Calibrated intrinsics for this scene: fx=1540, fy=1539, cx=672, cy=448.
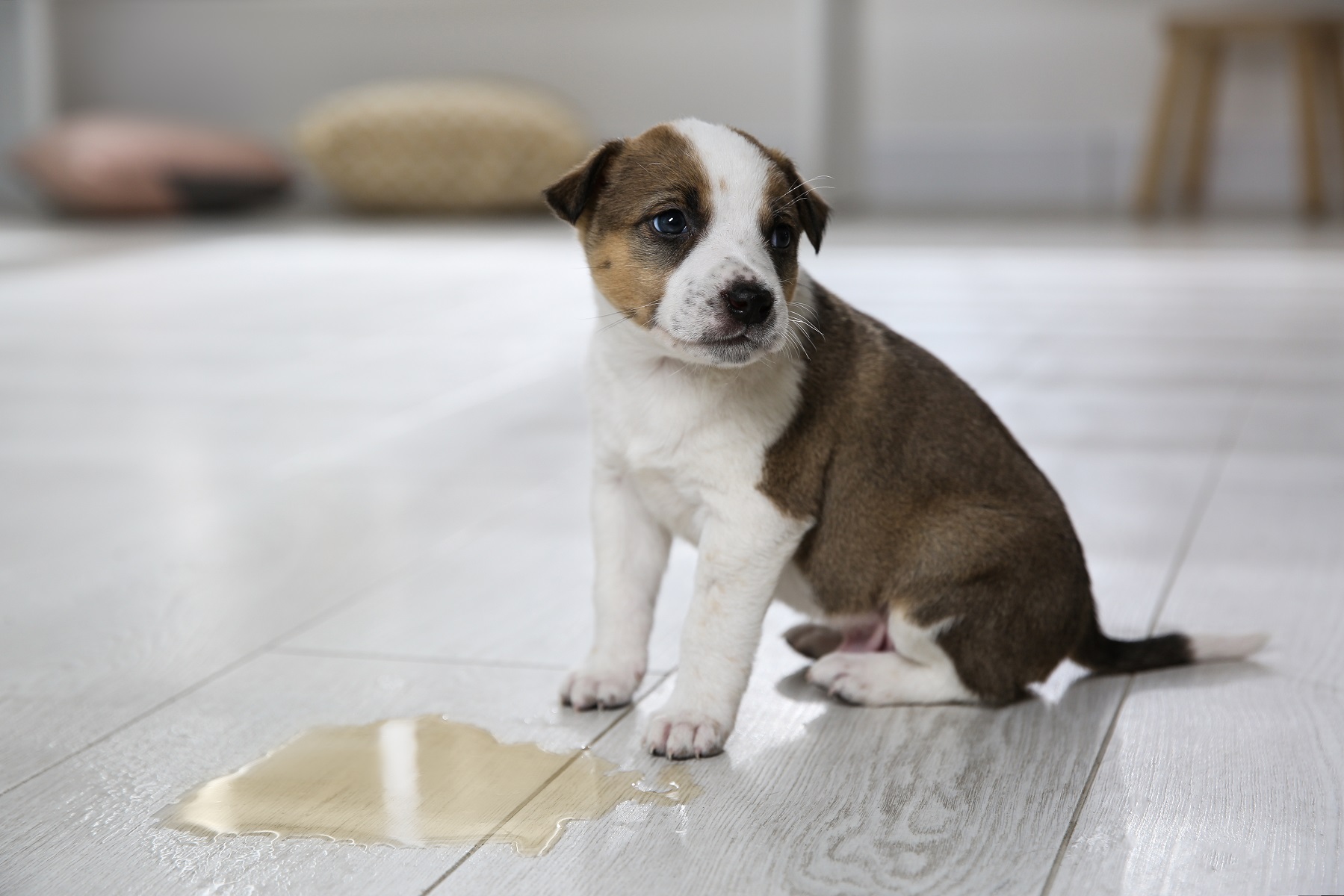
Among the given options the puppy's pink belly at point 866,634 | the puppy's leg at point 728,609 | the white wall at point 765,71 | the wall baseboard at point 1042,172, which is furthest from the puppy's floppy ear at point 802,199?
the white wall at point 765,71

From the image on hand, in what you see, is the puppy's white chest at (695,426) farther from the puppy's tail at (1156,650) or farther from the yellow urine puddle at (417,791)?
the puppy's tail at (1156,650)

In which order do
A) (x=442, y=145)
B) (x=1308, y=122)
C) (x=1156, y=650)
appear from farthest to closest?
(x=442, y=145) < (x=1308, y=122) < (x=1156, y=650)

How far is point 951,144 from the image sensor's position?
371 inches

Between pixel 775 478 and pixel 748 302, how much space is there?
24 cm

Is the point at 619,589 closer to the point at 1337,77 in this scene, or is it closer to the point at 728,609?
the point at 728,609

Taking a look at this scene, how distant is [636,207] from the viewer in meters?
1.79

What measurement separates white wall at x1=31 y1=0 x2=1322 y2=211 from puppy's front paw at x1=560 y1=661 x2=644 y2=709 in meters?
7.77

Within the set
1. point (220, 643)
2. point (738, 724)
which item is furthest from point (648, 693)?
point (220, 643)

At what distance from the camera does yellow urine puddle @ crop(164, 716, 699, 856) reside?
1588 millimetres

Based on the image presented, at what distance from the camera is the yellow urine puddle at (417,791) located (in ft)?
5.21

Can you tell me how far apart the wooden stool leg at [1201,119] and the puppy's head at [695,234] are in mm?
7418

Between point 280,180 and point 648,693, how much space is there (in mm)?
8302

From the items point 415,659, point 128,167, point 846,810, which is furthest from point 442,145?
point 846,810

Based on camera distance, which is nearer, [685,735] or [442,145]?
[685,735]
